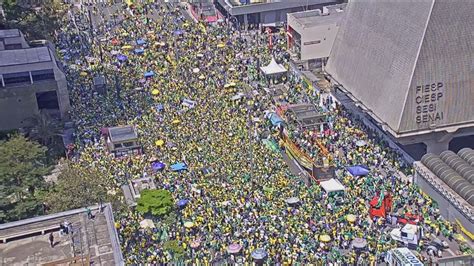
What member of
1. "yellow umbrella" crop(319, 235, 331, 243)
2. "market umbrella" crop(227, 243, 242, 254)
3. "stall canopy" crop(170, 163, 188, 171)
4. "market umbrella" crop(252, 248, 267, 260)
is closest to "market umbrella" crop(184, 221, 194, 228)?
"market umbrella" crop(227, 243, 242, 254)

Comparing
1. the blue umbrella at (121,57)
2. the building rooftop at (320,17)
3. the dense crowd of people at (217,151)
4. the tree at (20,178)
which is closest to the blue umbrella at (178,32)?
the dense crowd of people at (217,151)

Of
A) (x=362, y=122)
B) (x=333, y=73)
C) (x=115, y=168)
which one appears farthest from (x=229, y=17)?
(x=115, y=168)

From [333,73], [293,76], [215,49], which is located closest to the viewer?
[333,73]

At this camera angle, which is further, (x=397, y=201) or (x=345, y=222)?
(x=397, y=201)

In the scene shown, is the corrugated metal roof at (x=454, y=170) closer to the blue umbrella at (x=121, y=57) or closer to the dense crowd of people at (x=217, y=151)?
the dense crowd of people at (x=217, y=151)

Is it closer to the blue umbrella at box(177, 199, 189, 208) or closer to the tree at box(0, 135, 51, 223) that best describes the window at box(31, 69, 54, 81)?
the tree at box(0, 135, 51, 223)

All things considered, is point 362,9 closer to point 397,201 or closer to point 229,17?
point 397,201

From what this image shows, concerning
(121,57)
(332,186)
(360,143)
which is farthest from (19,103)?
(360,143)
